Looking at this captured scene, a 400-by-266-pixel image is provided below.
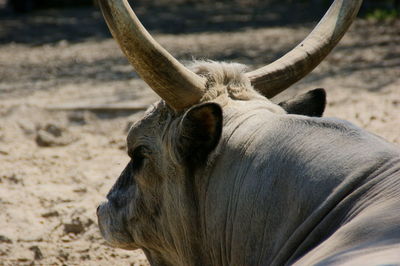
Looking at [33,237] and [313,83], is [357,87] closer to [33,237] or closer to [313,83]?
[313,83]

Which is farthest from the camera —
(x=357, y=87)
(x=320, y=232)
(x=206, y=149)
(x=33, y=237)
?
(x=357, y=87)

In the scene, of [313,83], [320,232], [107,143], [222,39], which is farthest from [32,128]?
[222,39]

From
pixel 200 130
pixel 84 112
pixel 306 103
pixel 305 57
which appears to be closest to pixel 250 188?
pixel 200 130

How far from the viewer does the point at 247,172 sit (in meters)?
3.08

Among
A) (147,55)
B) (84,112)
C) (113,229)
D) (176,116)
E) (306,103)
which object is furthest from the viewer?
(84,112)

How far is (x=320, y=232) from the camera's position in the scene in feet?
9.11

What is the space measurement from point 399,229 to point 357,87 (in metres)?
5.89

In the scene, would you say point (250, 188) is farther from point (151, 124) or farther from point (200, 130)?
point (151, 124)

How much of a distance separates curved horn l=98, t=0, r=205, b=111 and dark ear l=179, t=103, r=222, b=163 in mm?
159

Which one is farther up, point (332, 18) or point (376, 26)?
point (332, 18)

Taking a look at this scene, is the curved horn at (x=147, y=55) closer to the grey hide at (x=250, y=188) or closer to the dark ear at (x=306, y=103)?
the grey hide at (x=250, y=188)

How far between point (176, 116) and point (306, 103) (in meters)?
0.70

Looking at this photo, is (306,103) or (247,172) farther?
(306,103)

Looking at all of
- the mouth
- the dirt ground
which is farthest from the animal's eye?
the dirt ground
